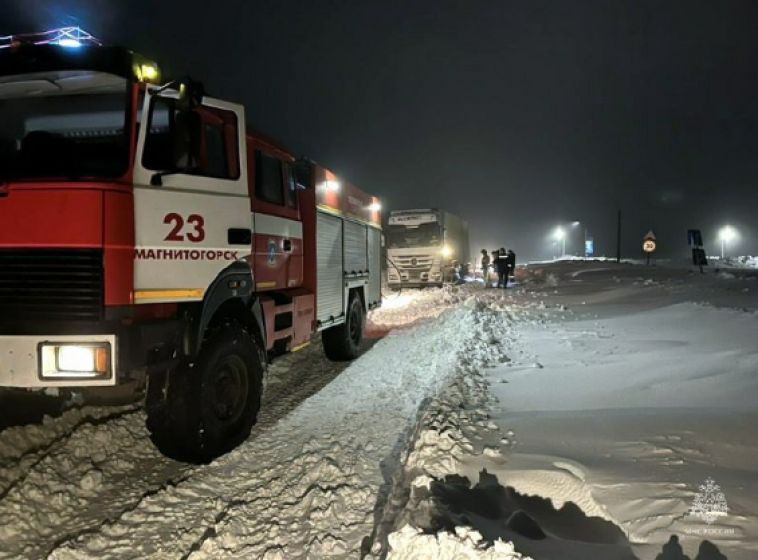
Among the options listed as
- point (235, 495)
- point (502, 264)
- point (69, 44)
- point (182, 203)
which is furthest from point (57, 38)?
point (502, 264)

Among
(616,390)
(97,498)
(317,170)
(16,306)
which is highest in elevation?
(317,170)

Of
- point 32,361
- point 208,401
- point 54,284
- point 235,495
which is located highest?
point 54,284

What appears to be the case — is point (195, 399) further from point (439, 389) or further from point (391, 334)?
point (391, 334)

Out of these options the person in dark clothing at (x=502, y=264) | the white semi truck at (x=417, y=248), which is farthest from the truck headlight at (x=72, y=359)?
the white semi truck at (x=417, y=248)

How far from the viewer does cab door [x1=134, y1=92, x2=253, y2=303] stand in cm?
473

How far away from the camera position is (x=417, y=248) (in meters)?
29.1

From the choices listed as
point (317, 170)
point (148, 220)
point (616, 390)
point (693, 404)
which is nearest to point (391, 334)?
point (317, 170)

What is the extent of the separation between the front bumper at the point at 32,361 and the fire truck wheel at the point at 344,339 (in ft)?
19.0

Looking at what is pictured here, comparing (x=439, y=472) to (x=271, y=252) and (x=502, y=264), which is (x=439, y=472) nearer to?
(x=271, y=252)

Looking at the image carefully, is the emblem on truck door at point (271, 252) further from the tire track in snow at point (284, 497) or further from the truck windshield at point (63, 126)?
the truck windshield at point (63, 126)

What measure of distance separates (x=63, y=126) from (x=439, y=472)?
4023 millimetres

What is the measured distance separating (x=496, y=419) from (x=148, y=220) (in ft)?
11.6

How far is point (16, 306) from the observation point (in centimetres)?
436

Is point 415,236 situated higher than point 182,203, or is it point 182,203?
point 415,236
